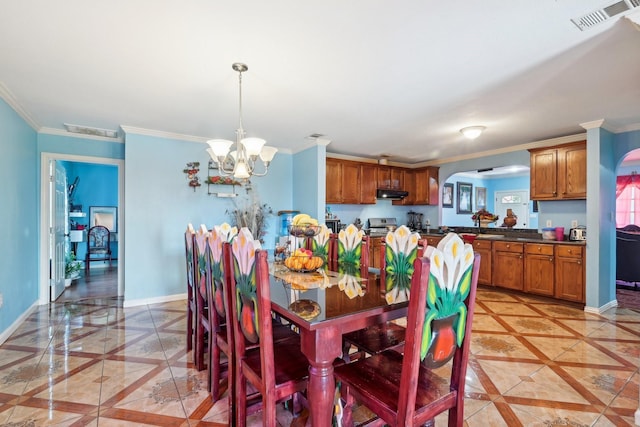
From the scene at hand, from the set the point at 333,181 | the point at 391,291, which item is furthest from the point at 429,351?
the point at 333,181

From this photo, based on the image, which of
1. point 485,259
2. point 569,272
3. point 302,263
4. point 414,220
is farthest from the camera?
point 414,220

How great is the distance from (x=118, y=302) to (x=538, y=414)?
15.1 ft

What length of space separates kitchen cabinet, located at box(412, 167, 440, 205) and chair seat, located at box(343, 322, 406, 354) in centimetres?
463

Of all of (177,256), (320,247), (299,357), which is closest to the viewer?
(299,357)

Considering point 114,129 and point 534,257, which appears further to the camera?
point 534,257

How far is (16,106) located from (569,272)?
6594 mm

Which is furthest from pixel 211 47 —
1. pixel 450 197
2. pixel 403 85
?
pixel 450 197

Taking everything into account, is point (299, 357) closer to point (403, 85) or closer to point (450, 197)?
point (403, 85)

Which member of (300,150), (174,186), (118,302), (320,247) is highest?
(300,150)

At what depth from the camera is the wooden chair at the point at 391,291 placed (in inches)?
68.9

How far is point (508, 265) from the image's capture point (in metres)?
4.66

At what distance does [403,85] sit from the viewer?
2703mm

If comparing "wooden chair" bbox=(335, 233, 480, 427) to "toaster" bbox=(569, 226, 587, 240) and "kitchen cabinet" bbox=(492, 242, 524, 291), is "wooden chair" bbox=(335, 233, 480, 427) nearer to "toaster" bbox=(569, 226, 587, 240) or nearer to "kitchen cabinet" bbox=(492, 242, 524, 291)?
"kitchen cabinet" bbox=(492, 242, 524, 291)

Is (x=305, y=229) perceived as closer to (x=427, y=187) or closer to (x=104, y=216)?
(x=427, y=187)
